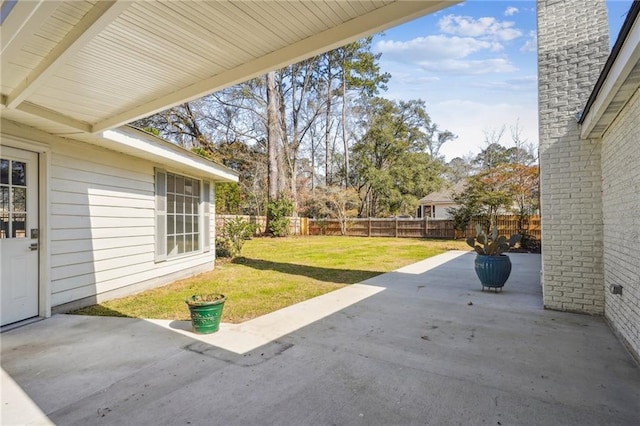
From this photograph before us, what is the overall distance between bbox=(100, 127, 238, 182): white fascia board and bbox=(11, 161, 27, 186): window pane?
92cm

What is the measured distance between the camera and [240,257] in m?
10.2

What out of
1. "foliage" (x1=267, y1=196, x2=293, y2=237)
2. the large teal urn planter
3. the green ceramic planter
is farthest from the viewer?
"foliage" (x1=267, y1=196, x2=293, y2=237)

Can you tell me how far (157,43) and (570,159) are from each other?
16.4 ft

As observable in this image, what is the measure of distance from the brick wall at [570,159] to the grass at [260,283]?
3433 mm

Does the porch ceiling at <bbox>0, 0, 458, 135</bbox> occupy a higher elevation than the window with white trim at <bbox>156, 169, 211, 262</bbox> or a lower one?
higher

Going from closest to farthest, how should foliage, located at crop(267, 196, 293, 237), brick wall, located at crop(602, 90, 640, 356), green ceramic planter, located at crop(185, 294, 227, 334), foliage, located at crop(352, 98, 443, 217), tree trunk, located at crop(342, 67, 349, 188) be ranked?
1. brick wall, located at crop(602, 90, 640, 356)
2. green ceramic planter, located at crop(185, 294, 227, 334)
3. foliage, located at crop(267, 196, 293, 237)
4. foliage, located at crop(352, 98, 443, 217)
5. tree trunk, located at crop(342, 67, 349, 188)

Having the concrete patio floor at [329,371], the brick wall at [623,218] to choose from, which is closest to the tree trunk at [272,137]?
the concrete patio floor at [329,371]

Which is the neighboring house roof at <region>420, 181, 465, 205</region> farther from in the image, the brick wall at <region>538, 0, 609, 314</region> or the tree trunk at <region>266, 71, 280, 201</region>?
the brick wall at <region>538, 0, 609, 314</region>

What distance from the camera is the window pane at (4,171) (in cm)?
382

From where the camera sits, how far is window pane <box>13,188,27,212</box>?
396 centimetres

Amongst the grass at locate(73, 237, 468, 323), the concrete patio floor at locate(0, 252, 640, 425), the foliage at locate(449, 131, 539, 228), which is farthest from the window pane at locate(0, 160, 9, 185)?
the foliage at locate(449, 131, 539, 228)

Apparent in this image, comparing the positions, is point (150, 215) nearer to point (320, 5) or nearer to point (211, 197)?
point (211, 197)

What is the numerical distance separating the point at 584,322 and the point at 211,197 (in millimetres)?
6956

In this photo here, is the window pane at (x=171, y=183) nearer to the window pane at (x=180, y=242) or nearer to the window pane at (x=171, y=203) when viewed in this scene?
the window pane at (x=171, y=203)
